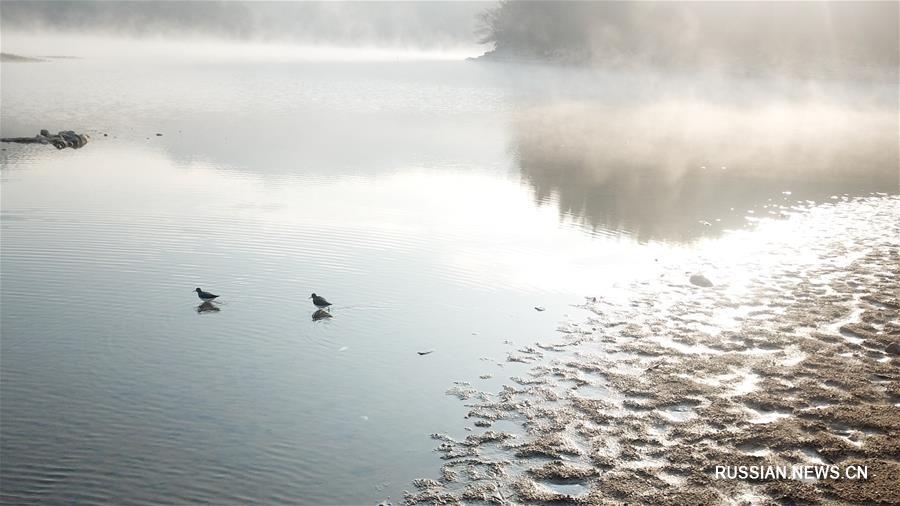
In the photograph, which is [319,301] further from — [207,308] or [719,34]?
[719,34]

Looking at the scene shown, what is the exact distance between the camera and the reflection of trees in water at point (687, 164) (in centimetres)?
2823

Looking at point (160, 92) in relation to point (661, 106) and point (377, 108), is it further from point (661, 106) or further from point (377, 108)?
point (661, 106)

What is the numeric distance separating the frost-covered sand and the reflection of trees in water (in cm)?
736

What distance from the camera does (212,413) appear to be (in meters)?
12.1

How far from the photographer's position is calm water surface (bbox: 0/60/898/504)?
11156 mm

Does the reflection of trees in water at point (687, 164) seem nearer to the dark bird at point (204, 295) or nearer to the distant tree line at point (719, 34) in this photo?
the dark bird at point (204, 295)

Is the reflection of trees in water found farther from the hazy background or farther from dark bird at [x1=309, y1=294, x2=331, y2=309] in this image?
dark bird at [x1=309, y1=294, x2=331, y2=309]

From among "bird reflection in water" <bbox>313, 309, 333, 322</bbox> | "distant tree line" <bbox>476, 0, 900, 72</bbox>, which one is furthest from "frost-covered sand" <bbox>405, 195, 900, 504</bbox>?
"distant tree line" <bbox>476, 0, 900, 72</bbox>

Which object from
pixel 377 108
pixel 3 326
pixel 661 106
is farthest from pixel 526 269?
pixel 661 106

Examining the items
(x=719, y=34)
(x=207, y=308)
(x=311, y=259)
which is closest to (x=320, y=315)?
(x=207, y=308)

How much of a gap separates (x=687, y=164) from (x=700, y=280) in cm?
2339

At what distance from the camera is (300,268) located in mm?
19719

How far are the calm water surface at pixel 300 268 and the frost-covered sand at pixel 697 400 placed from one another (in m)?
0.83

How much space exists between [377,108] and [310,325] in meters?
50.5
